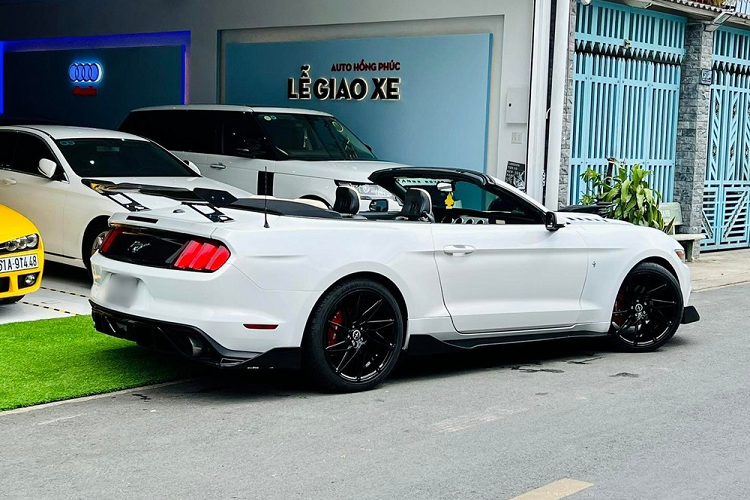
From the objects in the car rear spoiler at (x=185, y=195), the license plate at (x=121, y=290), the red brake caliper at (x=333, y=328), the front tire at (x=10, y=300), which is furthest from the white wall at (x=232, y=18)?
the license plate at (x=121, y=290)

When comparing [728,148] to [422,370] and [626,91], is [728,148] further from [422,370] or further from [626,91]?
[422,370]

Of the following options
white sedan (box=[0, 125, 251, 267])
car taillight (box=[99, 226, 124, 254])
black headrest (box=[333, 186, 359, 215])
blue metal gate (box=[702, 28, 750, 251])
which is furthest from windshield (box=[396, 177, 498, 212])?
blue metal gate (box=[702, 28, 750, 251])

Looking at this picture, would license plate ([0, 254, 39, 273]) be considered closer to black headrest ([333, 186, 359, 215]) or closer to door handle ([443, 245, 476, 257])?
black headrest ([333, 186, 359, 215])

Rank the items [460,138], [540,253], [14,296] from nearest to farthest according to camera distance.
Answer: [540,253] → [14,296] → [460,138]

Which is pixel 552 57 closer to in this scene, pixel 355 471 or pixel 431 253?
pixel 431 253

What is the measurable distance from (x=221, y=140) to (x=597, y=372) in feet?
25.2

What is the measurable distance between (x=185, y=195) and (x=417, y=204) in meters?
2.28

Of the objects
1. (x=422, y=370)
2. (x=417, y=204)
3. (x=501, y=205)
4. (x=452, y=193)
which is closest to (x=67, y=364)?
(x=422, y=370)

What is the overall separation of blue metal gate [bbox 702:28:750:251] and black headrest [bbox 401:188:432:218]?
10.6 m

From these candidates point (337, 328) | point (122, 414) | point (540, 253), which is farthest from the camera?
point (540, 253)

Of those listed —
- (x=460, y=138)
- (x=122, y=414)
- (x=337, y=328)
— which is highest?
(x=460, y=138)

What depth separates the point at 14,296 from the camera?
9469mm

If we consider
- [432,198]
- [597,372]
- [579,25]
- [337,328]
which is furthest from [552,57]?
[337,328]

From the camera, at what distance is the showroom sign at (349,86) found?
15688 mm
